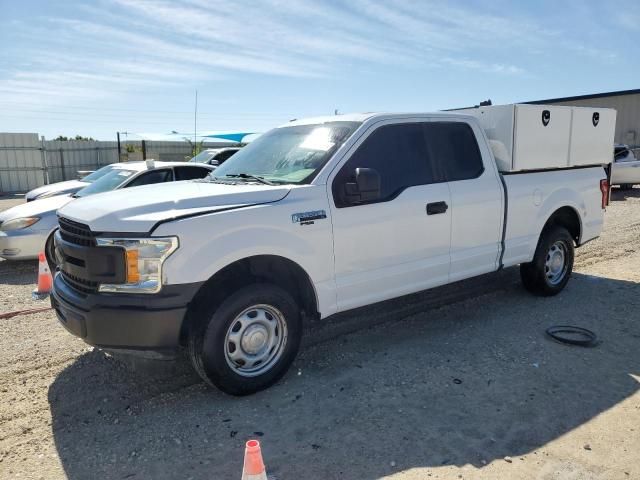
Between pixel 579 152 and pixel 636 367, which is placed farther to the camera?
pixel 579 152

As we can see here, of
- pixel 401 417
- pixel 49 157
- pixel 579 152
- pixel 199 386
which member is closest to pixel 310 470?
pixel 401 417

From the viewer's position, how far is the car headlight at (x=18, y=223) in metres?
7.49

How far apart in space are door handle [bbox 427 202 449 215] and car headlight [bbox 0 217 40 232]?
5.63 m

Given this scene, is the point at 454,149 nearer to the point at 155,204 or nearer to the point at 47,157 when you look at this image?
the point at 155,204

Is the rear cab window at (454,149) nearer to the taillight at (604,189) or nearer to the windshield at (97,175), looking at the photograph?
the taillight at (604,189)

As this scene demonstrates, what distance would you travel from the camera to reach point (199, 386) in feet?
13.6

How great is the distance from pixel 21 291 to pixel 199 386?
393 centimetres

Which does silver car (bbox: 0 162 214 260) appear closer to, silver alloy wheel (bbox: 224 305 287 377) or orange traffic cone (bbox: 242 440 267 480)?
silver alloy wheel (bbox: 224 305 287 377)

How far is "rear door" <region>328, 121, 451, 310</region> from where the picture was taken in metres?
4.32

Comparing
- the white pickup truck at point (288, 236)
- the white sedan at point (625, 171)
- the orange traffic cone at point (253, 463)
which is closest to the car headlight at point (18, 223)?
the white pickup truck at point (288, 236)

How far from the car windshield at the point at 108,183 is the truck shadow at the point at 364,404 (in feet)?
14.0

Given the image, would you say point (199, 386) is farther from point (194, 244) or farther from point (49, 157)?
point (49, 157)

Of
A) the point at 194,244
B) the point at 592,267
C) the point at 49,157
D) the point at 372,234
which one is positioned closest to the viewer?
the point at 194,244

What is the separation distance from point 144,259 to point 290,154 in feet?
5.59
